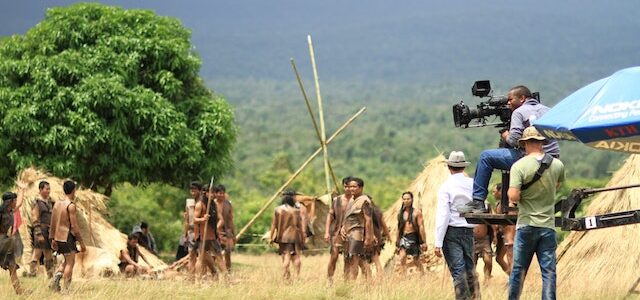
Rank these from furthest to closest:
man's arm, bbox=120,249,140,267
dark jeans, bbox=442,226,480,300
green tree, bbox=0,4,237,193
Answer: green tree, bbox=0,4,237,193 → man's arm, bbox=120,249,140,267 → dark jeans, bbox=442,226,480,300

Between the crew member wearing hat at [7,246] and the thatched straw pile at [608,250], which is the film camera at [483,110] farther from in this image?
the crew member wearing hat at [7,246]

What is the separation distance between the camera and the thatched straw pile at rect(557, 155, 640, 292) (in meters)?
18.6

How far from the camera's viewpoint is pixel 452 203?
14.4 metres

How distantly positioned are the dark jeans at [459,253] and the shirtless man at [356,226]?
4063mm

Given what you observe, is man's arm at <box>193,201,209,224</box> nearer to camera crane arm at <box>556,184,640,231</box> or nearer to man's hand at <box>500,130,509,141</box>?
man's hand at <box>500,130,509,141</box>

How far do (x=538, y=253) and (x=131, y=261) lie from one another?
433 inches

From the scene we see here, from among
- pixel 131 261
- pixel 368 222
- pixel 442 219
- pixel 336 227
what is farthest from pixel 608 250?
pixel 131 261

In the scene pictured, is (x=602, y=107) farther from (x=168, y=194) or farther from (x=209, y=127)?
(x=168, y=194)

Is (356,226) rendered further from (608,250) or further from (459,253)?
(459,253)

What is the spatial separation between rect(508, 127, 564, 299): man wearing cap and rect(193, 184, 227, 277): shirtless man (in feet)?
26.4

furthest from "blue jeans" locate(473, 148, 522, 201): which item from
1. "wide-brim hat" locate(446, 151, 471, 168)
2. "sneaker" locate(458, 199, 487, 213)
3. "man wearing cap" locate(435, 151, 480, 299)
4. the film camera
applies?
"wide-brim hat" locate(446, 151, 471, 168)

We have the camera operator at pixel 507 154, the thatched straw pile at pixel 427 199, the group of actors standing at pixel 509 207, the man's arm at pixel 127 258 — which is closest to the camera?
the group of actors standing at pixel 509 207

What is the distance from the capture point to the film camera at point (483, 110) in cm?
1396

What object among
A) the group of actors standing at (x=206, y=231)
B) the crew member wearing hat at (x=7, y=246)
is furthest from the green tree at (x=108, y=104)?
the crew member wearing hat at (x=7, y=246)
